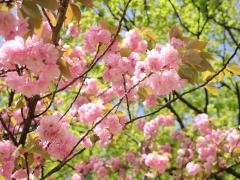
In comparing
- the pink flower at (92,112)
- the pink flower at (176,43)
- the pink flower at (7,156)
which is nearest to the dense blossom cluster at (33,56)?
the pink flower at (7,156)

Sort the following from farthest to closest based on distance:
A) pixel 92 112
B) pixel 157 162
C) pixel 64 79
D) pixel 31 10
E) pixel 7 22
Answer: pixel 157 162 → pixel 92 112 → pixel 64 79 → pixel 7 22 → pixel 31 10

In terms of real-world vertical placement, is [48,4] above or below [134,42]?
below

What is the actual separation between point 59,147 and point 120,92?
1045mm

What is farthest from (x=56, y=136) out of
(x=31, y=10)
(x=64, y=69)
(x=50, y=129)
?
(x=31, y=10)

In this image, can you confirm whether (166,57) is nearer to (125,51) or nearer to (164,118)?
(125,51)

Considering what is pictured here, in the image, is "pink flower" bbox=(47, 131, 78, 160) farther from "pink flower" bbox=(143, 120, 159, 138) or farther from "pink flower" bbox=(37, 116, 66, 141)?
"pink flower" bbox=(143, 120, 159, 138)

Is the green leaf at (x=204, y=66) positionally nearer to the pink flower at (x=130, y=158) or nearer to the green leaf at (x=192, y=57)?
the green leaf at (x=192, y=57)

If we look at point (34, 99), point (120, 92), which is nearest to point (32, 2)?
point (34, 99)

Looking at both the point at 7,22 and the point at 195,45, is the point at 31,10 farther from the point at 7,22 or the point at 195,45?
the point at 195,45

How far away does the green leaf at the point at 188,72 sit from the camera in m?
2.59

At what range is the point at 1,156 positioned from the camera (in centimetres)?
245

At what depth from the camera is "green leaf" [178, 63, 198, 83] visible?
2.59 meters

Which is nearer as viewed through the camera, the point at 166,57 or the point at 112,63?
the point at 166,57

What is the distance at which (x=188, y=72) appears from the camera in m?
2.58
